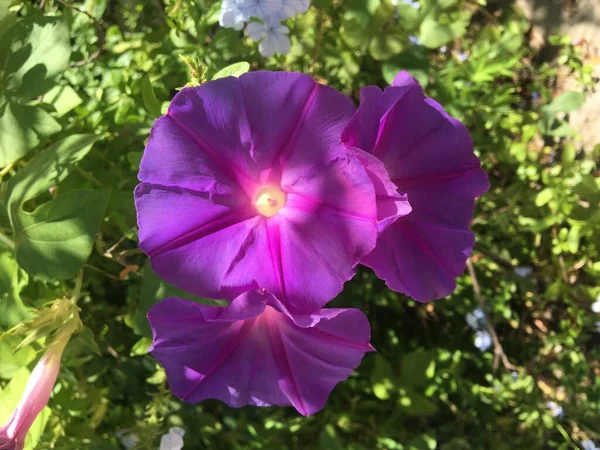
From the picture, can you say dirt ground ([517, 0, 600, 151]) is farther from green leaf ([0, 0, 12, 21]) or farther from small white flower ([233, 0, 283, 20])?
green leaf ([0, 0, 12, 21])

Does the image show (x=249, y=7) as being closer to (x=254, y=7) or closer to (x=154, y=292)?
(x=254, y=7)

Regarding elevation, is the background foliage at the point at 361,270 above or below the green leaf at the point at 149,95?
below

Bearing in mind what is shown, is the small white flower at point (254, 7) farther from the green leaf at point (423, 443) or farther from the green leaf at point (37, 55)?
the green leaf at point (423, 443)

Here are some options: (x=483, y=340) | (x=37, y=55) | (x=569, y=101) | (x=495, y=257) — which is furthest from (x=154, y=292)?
(x=569, y=101)

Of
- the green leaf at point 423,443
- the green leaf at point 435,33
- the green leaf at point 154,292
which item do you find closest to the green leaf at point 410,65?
the green leaf at point 435,33

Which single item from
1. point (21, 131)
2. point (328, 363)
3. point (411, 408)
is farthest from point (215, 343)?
point (411, 408)

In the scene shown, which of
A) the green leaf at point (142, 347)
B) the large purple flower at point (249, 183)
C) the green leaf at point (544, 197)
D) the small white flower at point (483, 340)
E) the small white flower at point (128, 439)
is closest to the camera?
the large purple flower at point (249, 183)
